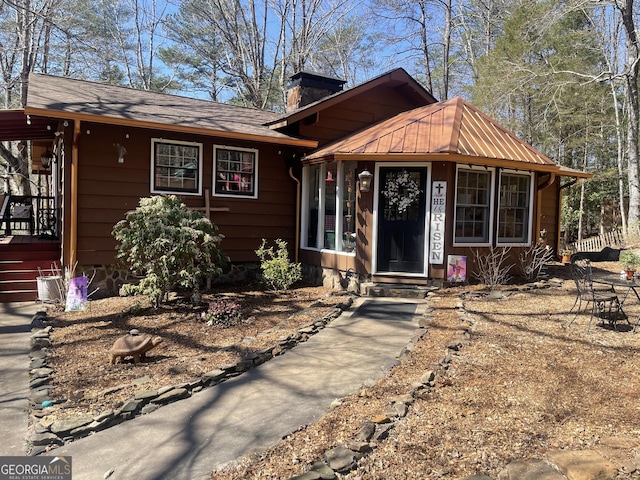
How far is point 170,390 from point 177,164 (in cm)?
560

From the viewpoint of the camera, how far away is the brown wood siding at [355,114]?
32.0ft

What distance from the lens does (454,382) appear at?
370cm

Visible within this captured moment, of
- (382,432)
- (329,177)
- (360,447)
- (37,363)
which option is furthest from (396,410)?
(329,177)

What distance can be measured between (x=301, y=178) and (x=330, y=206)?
1171mm

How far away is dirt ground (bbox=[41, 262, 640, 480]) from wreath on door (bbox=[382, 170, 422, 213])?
6.45 ft

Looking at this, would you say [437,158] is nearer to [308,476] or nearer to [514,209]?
[514,209]

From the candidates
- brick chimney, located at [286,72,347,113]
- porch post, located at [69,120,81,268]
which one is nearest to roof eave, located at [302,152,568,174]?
brick chimney, located at [286,72,347,113]

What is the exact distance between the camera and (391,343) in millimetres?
5066

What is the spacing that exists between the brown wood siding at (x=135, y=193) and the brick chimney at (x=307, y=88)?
2283 millimetres

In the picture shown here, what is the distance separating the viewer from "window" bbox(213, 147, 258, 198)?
8.70 meters

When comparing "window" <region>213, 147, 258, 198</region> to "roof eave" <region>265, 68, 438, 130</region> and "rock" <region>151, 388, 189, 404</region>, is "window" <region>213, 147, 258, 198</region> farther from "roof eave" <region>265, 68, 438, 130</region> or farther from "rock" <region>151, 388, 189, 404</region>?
"rock" <region>151, 388, 189, 404</region>

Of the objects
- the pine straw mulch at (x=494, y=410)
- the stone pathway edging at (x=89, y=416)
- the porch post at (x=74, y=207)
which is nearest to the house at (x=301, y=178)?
the porch post at (x=74, y=207)

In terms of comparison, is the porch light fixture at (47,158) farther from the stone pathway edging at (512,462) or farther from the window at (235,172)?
the stone pathway edging at (512,462)

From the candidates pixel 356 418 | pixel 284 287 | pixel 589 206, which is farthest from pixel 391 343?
pixel 589 206
